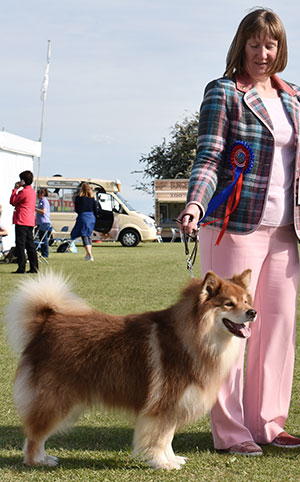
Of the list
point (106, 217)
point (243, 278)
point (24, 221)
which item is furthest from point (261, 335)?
point (106, 217)

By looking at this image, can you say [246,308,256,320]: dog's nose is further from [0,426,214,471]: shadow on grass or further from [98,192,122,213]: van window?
[98,192,122,213]: van window

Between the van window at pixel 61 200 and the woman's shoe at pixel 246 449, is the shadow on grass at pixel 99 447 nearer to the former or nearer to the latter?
the woman's shoe at pixel 246 449

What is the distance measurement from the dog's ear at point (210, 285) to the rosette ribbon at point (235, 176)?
0.36 m

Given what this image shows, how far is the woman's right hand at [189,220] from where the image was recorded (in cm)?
323

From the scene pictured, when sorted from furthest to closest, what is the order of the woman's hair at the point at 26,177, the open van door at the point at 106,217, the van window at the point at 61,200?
1. the van window at the point at 61,200
2. the open van door at the point at 106,217
3. the woman's hair at the point at 26,177

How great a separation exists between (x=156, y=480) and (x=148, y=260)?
14225 millimetres

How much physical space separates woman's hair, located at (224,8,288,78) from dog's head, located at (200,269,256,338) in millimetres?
1162

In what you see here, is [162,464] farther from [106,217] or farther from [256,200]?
[106,217]

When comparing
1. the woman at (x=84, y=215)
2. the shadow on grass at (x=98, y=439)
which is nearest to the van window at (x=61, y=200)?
the woman at (x=84, y=215)

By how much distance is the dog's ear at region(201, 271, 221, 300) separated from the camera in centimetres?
323

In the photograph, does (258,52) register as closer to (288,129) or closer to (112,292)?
(288,129)

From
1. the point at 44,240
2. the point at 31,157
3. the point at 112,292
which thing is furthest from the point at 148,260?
the point at 112,292

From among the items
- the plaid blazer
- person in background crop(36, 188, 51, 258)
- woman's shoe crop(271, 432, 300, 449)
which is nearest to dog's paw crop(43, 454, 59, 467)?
woman's shoe crop(271, 432, 300, 449)

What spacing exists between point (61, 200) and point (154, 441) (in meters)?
22.3
